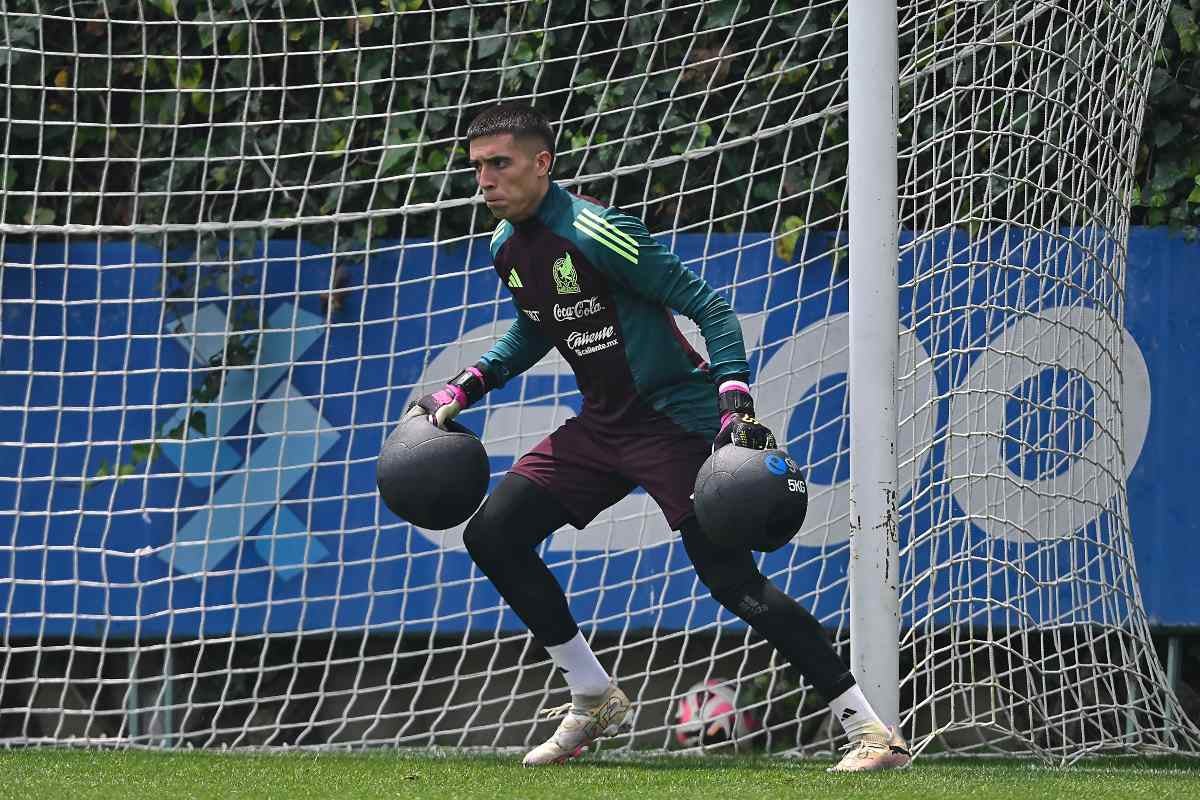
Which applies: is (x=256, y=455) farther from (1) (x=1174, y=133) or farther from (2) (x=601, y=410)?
(1) (x=1174, y=133)

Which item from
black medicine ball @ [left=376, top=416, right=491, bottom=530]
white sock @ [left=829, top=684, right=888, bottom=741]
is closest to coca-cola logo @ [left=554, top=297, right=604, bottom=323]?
black medicine ball @ [left=376, top=416, right=491, bottom=530]

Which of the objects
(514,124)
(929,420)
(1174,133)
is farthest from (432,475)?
(1174,133)

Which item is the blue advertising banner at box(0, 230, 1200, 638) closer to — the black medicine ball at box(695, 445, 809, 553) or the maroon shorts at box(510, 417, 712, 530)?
the maroon shorts at box(510, 417, 712, 530)

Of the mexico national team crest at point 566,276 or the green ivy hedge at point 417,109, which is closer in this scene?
the mexico national team crest at point 566,276

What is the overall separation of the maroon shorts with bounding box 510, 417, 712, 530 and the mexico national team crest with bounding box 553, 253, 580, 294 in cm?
35

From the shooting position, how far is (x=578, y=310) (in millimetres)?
3709

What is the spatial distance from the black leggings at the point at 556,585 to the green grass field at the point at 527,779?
0.29 meters

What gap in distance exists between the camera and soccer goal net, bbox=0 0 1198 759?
4.55m

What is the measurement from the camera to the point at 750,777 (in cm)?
361

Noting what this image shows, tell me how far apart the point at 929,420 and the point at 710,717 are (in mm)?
1112

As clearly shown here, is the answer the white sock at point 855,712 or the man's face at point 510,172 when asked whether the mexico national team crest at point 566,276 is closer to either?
the man's face at point 510,172

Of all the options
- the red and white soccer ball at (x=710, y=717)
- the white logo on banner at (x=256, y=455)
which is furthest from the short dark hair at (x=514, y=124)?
the red and white soccer ball at (x=710, y=717)

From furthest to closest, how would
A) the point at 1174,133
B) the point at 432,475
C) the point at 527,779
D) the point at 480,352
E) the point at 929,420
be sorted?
the point at 1174,133, the point at 480,352, the point at 929,420, the point at 432,475, the point at 527,779

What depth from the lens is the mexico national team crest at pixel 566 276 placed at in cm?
368
